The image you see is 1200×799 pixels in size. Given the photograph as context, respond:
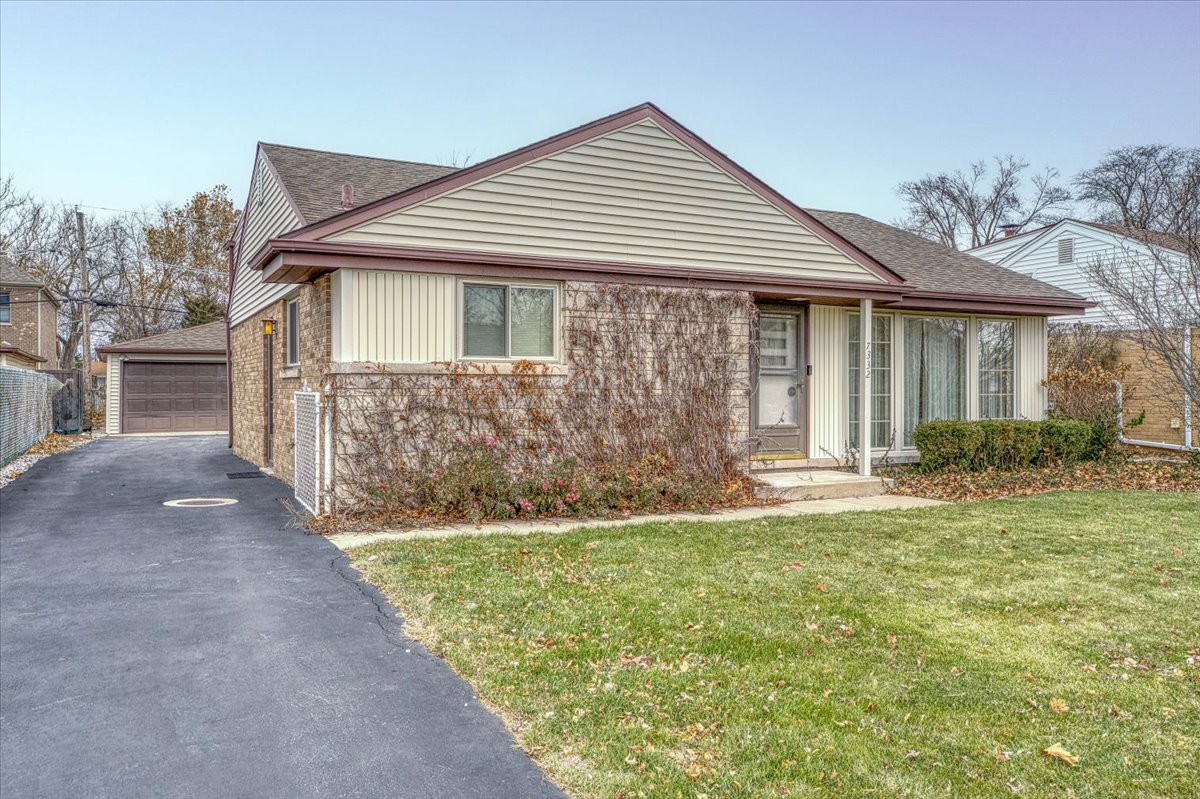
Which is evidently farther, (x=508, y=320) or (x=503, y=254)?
(x=508, y=320)

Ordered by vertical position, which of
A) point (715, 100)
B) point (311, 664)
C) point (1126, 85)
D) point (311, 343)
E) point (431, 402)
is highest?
point (1126, 85)

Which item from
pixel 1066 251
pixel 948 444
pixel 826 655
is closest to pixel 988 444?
pixel 948 444

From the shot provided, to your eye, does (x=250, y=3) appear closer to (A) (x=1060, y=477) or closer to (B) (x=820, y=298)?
(B) (x=820, y=298)

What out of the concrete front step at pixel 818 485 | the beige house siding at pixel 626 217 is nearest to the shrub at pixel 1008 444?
the concrete front step at pixel 818 485

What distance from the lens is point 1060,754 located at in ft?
10.7

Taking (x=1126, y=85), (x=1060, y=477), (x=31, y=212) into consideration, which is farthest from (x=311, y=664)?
(x=31, y=212)

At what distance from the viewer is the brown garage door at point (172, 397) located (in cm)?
2414

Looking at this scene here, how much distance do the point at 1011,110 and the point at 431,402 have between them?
23283mm

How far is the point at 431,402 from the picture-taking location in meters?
8.84

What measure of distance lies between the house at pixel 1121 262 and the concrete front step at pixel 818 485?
701 centimetres

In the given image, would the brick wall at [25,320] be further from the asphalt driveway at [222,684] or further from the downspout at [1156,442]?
the downspout at [1156,442]

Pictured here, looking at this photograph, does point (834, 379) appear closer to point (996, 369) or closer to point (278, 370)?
point (996, 369)

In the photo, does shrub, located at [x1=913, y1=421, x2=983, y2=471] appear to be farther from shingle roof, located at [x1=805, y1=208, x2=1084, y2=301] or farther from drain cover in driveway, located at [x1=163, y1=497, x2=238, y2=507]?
drain cover in driveway, located at [x1=163, y1=497, x2=238, y2=507]

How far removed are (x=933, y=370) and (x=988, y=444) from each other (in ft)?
5.52
